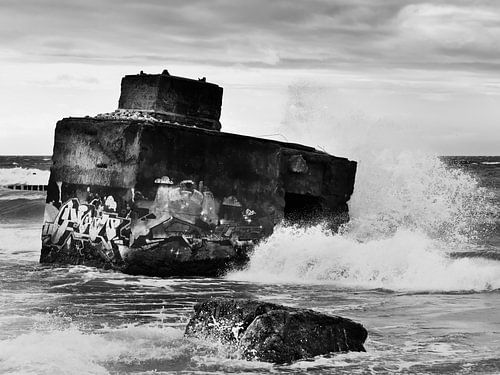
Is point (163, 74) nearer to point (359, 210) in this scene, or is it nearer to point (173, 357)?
point (359, 210)

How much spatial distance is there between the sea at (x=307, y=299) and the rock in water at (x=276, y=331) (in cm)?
8

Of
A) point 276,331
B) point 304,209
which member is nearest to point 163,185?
point 304,209

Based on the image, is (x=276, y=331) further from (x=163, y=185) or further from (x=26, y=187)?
(x=26, y=187)

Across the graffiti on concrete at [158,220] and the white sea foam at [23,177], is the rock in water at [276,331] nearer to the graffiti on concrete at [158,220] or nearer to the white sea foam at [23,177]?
the graffiti on concrete at [158,220]

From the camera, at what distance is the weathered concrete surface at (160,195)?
9281 millimetres

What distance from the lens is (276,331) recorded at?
558 cm

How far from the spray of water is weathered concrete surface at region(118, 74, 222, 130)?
172 centimetres

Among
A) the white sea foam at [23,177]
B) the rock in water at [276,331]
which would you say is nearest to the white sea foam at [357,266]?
the rock in water at [276,331]

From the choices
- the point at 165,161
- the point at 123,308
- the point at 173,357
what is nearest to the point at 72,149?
the point at 165,161

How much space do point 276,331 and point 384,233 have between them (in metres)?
7.24

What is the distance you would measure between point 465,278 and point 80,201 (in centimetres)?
449

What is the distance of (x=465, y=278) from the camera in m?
9.39

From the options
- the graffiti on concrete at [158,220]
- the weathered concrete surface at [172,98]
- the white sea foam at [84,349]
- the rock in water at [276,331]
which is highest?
the weathered concrete surface at [172,98]

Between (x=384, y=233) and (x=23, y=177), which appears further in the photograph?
(x=23, y=177)
